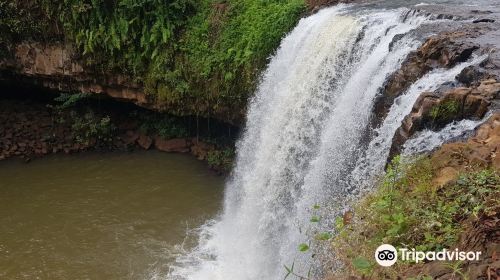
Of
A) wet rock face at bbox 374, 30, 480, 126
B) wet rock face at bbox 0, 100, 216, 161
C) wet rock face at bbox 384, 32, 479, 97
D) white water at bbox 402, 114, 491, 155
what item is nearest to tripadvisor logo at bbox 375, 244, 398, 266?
white water at bbox 402, 114, 491, 155

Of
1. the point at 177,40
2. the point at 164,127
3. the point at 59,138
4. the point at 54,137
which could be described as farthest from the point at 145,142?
the point at 177,40

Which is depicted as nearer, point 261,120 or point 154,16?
point 261,120

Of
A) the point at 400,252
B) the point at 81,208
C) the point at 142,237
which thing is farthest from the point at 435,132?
the point at 81,208

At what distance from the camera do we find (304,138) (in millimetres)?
7855

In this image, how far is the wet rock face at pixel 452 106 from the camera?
4.94 m

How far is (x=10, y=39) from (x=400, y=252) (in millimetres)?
11652

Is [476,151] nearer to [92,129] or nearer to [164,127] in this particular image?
[164,127]

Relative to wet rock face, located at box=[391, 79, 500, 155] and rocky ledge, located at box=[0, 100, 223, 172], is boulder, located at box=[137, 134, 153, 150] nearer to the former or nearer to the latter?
rocky ledge, located at box=[0, 100, 223, 172]

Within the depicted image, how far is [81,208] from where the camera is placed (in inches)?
408

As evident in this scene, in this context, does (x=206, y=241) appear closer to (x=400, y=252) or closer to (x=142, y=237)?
(x=142, y=237)

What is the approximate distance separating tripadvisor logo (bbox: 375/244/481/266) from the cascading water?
1.95 meters

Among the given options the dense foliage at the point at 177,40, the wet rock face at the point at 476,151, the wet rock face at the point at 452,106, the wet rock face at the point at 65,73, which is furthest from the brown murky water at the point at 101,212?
the wet rock face at the point at 476,151

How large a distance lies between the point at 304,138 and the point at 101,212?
510 cm

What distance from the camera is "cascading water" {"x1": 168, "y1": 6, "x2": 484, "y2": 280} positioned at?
253 inches
